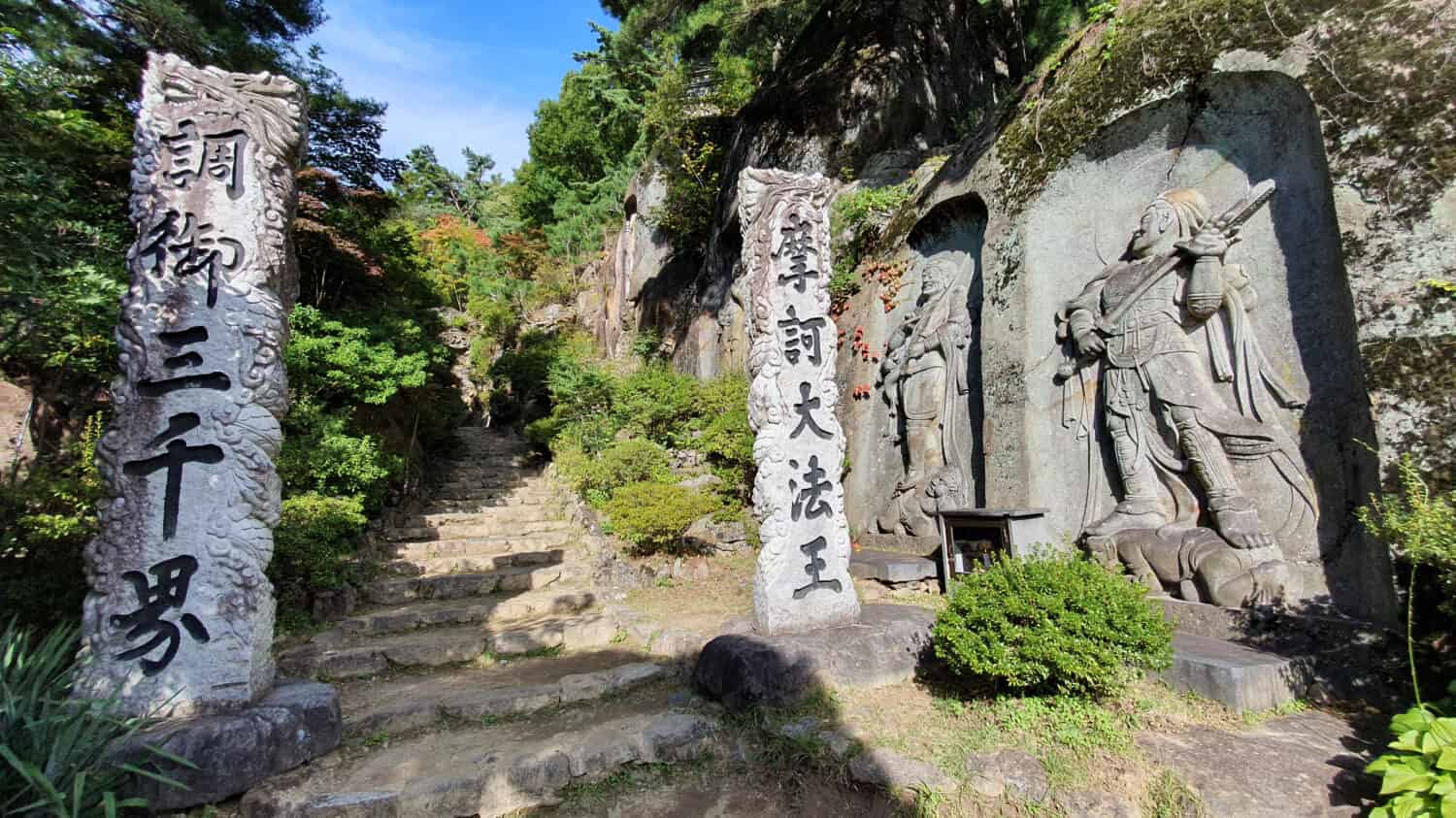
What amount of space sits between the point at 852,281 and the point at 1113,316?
3858mm

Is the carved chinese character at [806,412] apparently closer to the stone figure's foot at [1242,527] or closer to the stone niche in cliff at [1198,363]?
the stone niche in cliff at [1198,363]

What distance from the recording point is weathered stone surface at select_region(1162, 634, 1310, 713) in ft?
11.4

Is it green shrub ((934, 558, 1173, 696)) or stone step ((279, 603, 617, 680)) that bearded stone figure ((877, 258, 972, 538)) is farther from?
stone step ((279, 603, 617, 680))

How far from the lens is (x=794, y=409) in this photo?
5.01m

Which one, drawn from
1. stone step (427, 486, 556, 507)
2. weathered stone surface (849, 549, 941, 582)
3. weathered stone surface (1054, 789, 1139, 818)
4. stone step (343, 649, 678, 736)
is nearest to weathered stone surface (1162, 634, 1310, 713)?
weathered stone surface (1054, 789, 1139, 818)

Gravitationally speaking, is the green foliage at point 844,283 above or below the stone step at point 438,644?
above

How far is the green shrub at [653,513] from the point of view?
23.4 feet

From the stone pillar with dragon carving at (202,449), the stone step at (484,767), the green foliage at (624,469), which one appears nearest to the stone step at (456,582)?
the green foliage at (624,469)

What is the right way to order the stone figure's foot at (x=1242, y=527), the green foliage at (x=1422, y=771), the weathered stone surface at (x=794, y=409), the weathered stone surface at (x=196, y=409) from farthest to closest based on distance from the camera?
the weathered stone surface at (x=794, y=409) → the stone figure's foot at (x=1242, y=527) → the weathered stone surface at (x=196, y=409) → the green foliage at (x=1422, y=771)

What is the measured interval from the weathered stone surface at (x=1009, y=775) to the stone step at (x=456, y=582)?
509 centimetres

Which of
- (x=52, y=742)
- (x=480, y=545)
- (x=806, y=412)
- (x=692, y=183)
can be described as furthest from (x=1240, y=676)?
(x=692, y=183)

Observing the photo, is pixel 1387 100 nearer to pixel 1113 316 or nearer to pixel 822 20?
pixel 1113 316

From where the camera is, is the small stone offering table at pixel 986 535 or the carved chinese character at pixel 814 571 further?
the small stone offering table at pixel 986 535

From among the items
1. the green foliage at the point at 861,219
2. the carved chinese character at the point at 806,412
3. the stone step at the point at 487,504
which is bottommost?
the stone step at the point at 487,504
